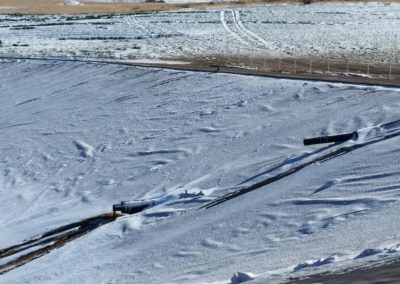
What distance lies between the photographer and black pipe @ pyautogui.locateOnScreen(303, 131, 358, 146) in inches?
729

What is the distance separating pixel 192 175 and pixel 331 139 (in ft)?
10.6

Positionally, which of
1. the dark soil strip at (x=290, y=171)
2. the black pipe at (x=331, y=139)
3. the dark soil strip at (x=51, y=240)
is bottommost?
the dark soil strip at (x=51, y=240)

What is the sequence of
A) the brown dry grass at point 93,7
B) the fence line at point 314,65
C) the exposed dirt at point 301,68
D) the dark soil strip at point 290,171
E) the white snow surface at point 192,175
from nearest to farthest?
the white snow surface at point 192,175 → the dark soil strip at point 290,171 → the exposed dirt at point 301,68 → the fence line at point 314,65 → the brown dry grass at point 93,7

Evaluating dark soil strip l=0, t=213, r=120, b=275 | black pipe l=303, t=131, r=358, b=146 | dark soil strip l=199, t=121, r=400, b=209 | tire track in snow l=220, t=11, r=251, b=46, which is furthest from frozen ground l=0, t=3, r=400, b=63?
dark soil strip l=0, t=213, r=120, b=275

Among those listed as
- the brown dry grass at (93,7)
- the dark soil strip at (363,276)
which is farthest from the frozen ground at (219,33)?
the dark soil strip at (363,276)

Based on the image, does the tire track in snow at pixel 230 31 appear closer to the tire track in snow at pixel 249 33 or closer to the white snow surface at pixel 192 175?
the tire track in snow at pixel 249 33

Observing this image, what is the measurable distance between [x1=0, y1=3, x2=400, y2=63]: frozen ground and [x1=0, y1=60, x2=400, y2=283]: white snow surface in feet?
31.9

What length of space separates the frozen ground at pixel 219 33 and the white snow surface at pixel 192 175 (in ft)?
31.9

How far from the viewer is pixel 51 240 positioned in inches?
673

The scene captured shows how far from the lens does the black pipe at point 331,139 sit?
60.7ft

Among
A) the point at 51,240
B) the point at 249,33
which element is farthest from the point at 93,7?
the point at 51,240

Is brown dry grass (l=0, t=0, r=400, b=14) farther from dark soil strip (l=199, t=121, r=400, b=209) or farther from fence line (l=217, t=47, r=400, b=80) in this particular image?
dark soil strip (l=199, t=121, r=400, b=209)

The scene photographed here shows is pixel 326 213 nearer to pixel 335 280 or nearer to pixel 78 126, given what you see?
pixel 335 280

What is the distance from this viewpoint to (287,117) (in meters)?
21.7
